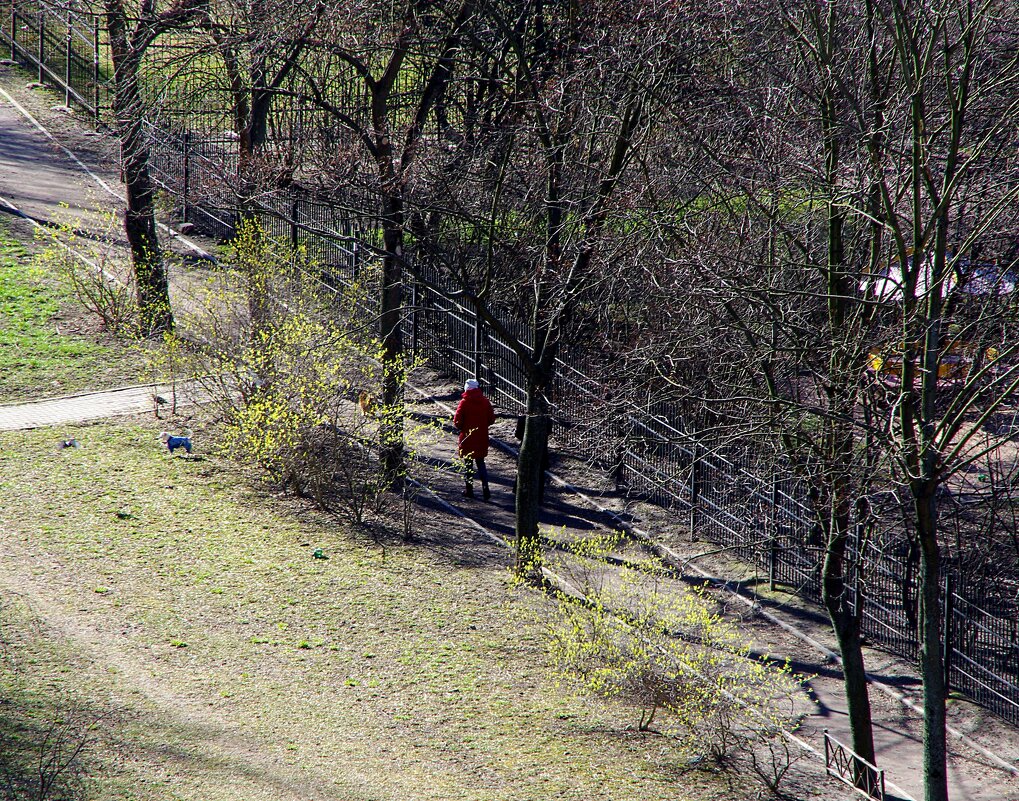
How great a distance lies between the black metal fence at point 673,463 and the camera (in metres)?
9.82

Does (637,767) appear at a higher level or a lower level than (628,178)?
lower

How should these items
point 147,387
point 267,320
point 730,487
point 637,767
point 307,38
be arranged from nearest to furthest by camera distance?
point 637,767
point 307,38
point 730,487
point 267,320
point 147,387

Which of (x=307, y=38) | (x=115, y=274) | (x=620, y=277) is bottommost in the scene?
(x=115, y=274)

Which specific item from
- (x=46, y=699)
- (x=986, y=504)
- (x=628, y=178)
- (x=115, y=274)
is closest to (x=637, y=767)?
(x=986, y=504)

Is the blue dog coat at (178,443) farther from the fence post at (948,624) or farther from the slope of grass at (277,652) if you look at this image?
the fence post at (948,624)

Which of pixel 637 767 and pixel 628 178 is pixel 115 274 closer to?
pixel 628 178

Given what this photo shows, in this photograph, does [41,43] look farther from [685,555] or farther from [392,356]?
[685,555]

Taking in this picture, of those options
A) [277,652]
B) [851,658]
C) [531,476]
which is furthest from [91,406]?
[851,658]

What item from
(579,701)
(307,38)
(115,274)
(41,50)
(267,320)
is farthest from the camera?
(41,50)

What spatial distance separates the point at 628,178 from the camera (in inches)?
436

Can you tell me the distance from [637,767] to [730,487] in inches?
200

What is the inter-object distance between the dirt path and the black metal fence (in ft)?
1.09

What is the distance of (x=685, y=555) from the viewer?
12.5 metres

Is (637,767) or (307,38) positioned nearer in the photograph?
(637,767)
